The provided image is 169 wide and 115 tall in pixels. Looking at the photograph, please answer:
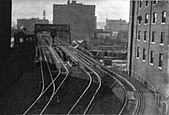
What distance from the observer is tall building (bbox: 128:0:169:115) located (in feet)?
48.6

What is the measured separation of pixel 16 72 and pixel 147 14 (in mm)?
11978

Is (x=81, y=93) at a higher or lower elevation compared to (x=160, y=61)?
lower

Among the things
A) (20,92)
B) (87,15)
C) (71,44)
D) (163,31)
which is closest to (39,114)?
(20,92)

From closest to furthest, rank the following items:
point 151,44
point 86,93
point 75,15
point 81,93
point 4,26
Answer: point 4,26
point 86,93
point 81,93
point 151,44
point 75,15

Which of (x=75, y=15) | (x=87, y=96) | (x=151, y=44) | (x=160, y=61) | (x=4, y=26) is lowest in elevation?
(x=87, y=96)

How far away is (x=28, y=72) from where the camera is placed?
20984 mm

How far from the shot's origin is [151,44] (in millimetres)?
18234

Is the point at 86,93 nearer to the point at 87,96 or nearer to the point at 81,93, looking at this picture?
the point at 81,93

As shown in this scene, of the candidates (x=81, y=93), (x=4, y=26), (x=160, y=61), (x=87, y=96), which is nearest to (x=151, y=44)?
(x=160, y=61)

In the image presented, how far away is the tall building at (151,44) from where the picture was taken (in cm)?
1480

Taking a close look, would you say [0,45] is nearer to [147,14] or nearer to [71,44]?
[147,14]

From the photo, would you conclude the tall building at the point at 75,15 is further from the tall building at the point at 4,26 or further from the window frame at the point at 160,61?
the window frame at the point at 160,61

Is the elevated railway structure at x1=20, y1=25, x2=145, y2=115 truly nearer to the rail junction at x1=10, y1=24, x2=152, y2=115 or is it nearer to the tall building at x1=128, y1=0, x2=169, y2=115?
the rail junction at x1=10, y1=24, x2=152, y2=115

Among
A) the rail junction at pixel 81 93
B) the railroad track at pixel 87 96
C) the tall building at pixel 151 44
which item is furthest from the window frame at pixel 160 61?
the railroad track at pixel 87 96
